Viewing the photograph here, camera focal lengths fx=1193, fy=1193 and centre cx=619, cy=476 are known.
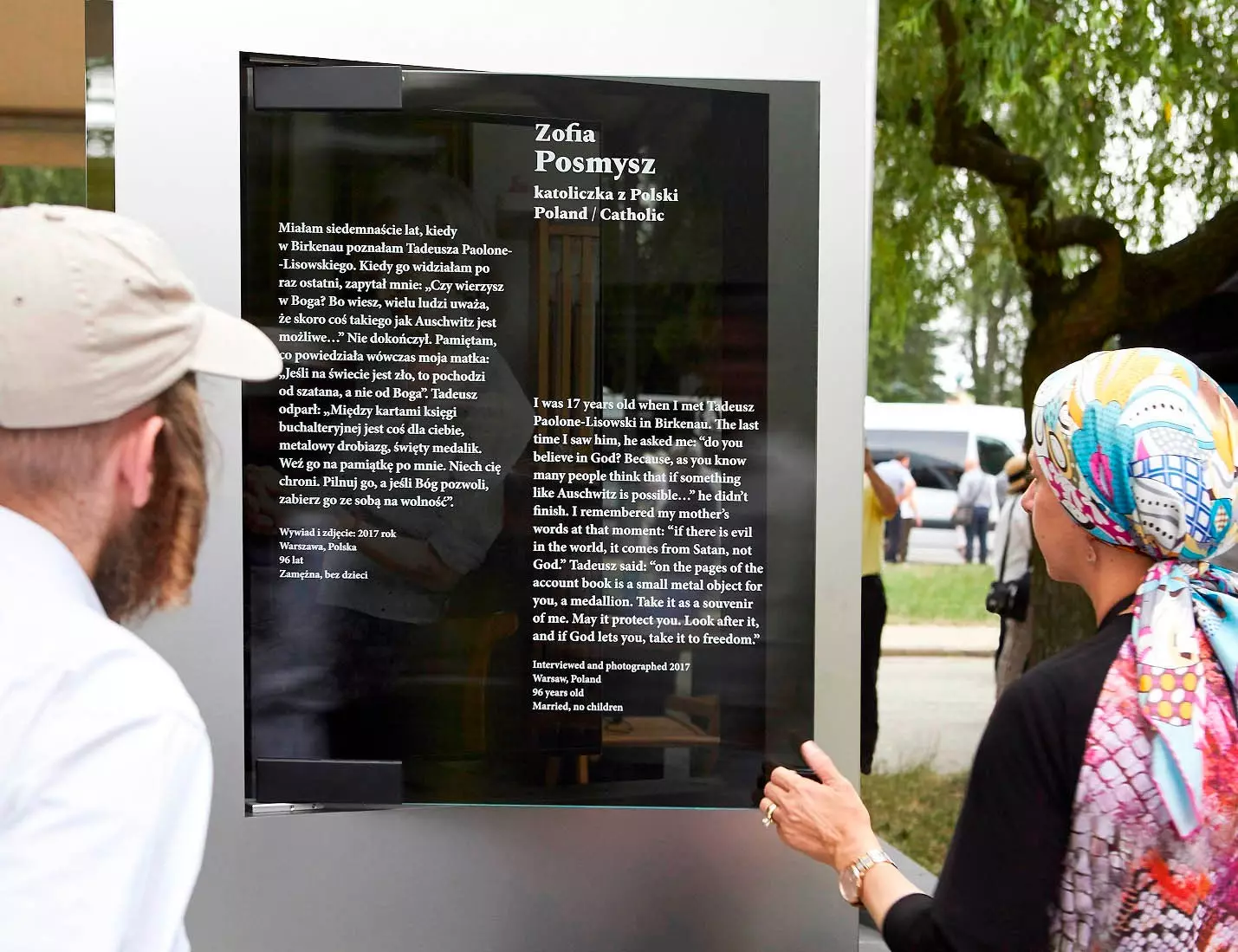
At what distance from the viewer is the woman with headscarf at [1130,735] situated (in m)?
1.39

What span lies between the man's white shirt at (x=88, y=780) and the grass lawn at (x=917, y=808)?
21.1 ft

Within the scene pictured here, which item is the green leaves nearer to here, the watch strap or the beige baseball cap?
the watch strap

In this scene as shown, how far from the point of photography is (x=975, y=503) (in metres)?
16.0

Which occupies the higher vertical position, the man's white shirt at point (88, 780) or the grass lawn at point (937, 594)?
the man's white shirt at point (88, 780)

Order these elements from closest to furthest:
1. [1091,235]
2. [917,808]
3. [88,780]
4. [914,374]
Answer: [88,780], [1091,235], [917,808], [914,374]

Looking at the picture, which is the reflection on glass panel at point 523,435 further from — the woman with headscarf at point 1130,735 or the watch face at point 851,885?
the woman with headscarf at point 1130,735

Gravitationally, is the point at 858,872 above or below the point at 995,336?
below

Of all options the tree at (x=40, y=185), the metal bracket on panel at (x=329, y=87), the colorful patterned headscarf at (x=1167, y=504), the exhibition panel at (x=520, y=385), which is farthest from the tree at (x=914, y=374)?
the colorful patterned headscarf at (x=1167, y=504)

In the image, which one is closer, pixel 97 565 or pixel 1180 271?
pixel 97 565

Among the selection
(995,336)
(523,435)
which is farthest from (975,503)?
(523,435)

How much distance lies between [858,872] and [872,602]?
3.90 meters

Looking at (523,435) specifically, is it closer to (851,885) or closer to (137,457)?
(851,885)

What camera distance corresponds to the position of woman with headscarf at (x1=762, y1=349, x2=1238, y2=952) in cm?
139

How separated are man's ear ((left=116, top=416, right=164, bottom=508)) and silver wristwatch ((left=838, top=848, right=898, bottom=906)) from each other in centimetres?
116
